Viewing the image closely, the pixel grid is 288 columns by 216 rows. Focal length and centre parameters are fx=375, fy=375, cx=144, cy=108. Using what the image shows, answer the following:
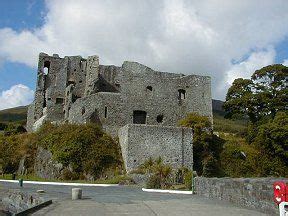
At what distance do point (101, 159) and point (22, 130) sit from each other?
1969 cm

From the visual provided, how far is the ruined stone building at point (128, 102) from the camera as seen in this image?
28.7 m

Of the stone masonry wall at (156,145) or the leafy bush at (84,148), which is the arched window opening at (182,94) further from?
the leafy bush at (84,148)

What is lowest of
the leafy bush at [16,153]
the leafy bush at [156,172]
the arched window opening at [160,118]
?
the leafy bush at [156,172]

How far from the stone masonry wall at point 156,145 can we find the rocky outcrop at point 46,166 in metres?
5.03

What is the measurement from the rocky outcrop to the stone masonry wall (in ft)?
16.5

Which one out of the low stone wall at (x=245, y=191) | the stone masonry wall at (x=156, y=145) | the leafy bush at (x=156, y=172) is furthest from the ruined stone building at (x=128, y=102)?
the low stone wall at (x=245, y=191)

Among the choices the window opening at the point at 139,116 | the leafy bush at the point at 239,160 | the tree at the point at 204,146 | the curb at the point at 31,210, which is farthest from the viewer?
the window opening at the point at 139,116

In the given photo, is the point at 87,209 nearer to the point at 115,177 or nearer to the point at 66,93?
the point at 115,177

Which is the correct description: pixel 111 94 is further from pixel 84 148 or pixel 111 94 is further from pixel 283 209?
pixel 283 209

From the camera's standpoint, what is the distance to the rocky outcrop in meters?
27.7

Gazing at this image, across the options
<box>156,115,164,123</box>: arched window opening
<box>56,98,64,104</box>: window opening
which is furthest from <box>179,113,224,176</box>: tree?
<box>56,98,64,104</box>: window opening

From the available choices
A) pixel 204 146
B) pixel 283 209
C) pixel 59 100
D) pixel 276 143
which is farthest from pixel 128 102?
pixel 283 209

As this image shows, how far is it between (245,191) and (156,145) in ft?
56.8

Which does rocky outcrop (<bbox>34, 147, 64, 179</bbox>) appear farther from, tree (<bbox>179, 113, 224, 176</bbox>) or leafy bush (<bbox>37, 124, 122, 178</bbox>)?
tree (<bbox>179, 113, 224, 176</bbox>)
